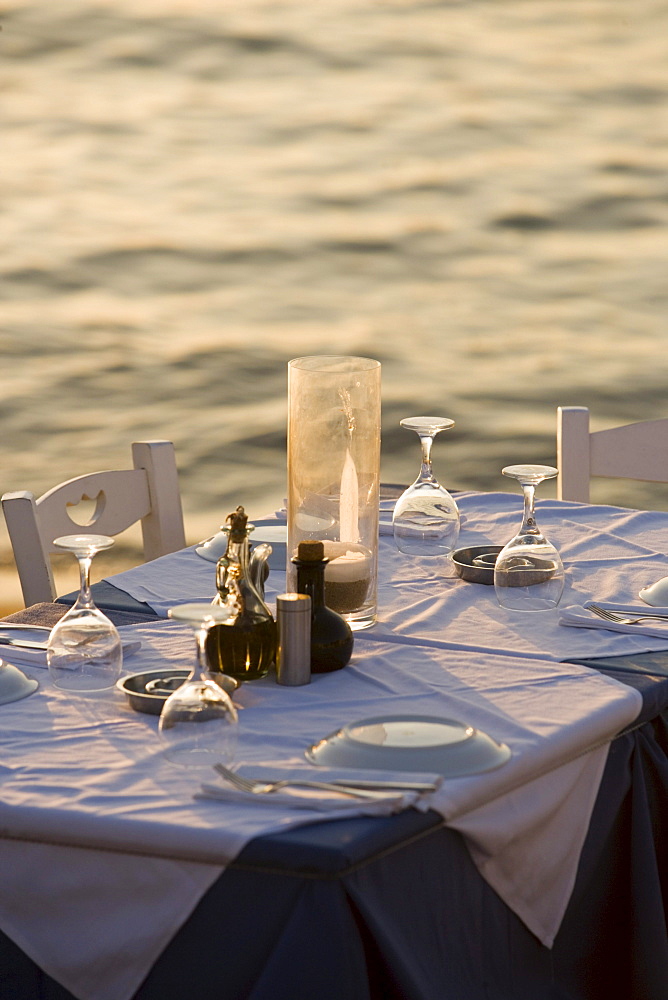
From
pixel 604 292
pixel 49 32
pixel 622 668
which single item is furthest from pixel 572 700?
pixel 49 32

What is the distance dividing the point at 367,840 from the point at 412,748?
0.56 feet

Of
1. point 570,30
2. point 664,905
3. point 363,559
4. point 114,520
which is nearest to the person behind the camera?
point 664,905

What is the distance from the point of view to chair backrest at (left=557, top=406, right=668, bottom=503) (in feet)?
8.68

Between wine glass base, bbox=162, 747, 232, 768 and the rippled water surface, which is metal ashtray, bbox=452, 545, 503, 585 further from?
the rippled water surface

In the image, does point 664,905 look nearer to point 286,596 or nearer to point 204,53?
point 286,596

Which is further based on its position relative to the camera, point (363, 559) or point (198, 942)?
point (363, 559)

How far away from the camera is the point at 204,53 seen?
268 inches

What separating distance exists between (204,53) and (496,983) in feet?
20.6

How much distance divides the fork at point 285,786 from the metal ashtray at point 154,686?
0.16m

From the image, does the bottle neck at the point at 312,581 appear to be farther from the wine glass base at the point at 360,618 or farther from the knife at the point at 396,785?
the knife at the point at 396,785

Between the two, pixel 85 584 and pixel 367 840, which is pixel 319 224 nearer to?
pixel 85 584

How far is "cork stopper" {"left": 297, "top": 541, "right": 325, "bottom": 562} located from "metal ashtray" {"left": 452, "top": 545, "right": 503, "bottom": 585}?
0.48 metres

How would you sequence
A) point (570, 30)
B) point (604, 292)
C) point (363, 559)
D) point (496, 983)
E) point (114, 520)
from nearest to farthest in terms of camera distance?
1. point (496, 983)
2. point (363, 559)
3. point (114, 520)
4. point (604, 292)
5. point (570, 30)

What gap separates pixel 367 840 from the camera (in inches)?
40.8
